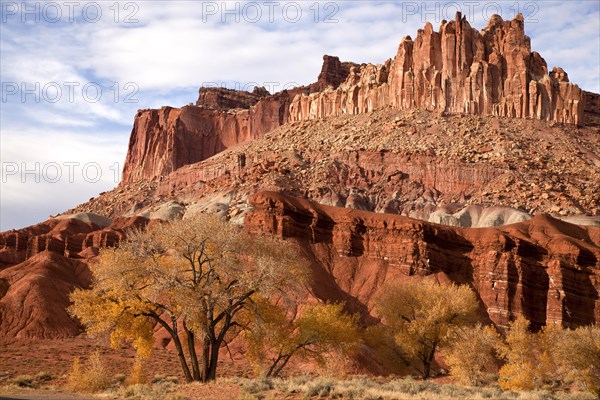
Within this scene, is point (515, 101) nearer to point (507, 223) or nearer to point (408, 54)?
point (408, 54)

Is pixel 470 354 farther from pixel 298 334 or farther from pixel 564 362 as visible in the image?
pixel 298 334

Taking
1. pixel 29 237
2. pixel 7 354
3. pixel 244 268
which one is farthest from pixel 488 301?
pixel 29 237

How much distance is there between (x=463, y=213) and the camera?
108938mm

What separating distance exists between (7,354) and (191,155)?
13414cm

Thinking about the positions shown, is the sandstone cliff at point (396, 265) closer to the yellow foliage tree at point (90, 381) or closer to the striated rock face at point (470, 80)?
the yellow foliage tree at point (90, 381)

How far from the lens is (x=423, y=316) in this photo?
55875mm

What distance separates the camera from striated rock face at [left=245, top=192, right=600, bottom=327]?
84.1 m

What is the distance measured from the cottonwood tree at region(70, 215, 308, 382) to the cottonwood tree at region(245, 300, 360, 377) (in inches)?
75.9

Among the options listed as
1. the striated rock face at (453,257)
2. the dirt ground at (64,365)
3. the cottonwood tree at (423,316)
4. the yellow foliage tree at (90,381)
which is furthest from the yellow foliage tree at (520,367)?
the striated rock face at (453,257)

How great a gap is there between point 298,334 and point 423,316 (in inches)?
580

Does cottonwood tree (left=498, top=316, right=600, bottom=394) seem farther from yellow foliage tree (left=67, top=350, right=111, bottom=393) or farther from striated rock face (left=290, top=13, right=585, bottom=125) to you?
→ striated rock face (left=290, top=13, right=585, bottom=125)

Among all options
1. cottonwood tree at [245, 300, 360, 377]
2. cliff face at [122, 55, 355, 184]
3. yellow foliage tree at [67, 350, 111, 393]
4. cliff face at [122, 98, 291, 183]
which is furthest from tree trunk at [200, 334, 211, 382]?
cliff face at [122, 98, 291, 183]

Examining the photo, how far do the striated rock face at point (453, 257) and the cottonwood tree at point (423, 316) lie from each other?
21.1m

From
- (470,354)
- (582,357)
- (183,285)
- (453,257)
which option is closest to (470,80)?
(453,257)
